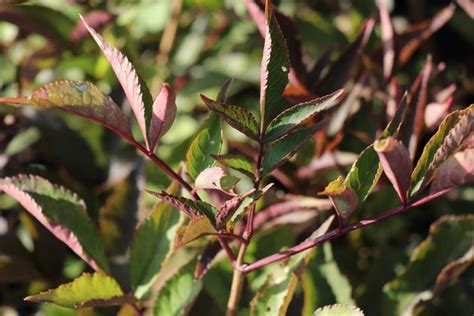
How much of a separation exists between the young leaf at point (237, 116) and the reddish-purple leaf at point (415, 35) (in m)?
0.48

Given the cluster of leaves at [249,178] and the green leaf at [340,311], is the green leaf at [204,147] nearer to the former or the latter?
the cluster of leaves at [249,178]

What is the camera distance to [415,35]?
Result: 3.75 ft

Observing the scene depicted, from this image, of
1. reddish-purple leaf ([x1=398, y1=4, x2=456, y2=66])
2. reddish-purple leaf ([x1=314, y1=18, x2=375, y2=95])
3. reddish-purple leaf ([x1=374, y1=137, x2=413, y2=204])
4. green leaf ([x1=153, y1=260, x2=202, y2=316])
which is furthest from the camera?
reddish-purple leaf ([x1=398, y1=4, x2=456, y2=66])

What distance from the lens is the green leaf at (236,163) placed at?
2.32 feet

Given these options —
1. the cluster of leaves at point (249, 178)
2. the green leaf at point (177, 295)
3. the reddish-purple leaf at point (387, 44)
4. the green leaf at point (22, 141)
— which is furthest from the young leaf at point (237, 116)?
the green leaf at point (22, 141)

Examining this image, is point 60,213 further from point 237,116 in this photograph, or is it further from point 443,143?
point 443,143

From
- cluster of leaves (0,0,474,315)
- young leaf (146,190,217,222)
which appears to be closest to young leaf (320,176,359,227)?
cluster of leaves (0,0,474,315)

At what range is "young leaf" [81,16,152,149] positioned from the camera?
2.22 ft

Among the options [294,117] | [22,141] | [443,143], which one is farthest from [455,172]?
[22,141]

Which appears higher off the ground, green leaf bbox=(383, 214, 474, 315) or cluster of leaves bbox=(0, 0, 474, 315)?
cluster of leaves bbox=(0, 0, 474, 315)

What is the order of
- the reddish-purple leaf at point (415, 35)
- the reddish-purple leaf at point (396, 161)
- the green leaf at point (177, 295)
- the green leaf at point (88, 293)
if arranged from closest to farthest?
1. the reddish-purple leaf at point (396, 161)
2. the green leaf at point (88, 293)
3. the green leaf at point (177, 295)
4. the reddish-purple leaf at point (415, 35)

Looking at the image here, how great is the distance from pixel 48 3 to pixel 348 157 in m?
0.75

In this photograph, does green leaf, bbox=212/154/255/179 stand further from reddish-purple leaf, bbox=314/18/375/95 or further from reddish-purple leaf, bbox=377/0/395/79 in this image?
reddish-purple leaf, bbox=377/0/395/79

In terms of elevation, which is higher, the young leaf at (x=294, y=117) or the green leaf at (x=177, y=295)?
the young leaf at (x=294, y=117)
